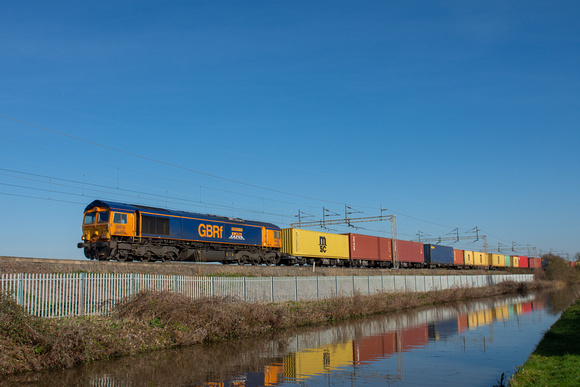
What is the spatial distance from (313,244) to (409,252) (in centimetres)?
1858

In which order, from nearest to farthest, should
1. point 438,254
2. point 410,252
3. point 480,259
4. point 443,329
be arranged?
point 443,329
point 410,252
point 438,254
point 480,259

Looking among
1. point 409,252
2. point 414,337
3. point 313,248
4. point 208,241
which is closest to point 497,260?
point 409,252

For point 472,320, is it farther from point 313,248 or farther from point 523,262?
point 523,262

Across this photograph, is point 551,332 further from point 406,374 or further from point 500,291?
point 500,291

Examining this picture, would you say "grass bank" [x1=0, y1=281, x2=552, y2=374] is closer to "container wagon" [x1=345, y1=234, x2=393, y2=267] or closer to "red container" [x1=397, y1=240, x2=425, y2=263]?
"container wagon" [x1=345, y1=234, x2=393, y2=267]

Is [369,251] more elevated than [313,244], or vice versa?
[313,244]

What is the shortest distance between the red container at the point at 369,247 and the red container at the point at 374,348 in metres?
Result: 29.5

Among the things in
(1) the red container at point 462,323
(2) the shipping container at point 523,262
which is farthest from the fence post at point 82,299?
(2) the shipping container at point 523,262

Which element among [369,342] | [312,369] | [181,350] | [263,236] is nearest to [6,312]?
[181,350]

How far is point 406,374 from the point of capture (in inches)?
447

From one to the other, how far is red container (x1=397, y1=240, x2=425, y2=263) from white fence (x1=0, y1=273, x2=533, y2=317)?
76.3 feet

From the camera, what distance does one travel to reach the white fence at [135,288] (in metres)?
14.4

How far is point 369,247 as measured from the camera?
5056 centimetres

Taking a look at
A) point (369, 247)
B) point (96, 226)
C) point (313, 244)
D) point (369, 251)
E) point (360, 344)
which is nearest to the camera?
point (360, 344)
